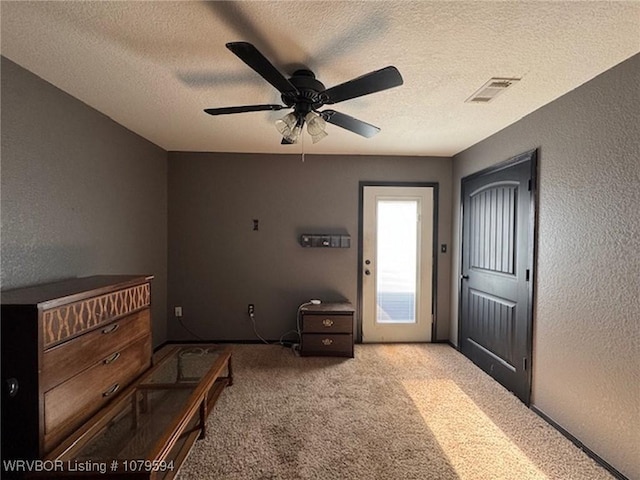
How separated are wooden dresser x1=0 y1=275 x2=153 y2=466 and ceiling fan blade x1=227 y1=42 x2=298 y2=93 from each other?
1450mm

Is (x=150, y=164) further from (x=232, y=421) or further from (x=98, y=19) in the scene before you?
(x=232, y=421)

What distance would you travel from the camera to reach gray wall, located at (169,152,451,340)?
12.1 feet

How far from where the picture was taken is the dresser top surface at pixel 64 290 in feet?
4.82

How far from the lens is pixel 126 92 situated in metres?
2.12

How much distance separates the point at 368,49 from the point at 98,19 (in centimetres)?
129

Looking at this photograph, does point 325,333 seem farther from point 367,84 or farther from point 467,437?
point 367,84

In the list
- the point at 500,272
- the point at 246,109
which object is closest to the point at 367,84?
the point at 246,109

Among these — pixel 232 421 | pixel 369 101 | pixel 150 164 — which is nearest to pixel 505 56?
pixel 369 101

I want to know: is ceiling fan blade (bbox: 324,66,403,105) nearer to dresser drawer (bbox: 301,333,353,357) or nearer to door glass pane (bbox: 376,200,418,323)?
door glass pane (bbox: 376,200,418,323)

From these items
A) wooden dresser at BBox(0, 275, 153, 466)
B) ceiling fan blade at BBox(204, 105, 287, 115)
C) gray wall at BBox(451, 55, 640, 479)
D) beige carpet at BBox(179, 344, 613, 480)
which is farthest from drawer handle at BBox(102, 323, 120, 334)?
gray wall at BBox(451, 55, 640, 479)

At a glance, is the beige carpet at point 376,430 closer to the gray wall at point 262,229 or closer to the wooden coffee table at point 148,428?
the wooden coffee table at point 148,428

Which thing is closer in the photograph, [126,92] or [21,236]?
[21,236]

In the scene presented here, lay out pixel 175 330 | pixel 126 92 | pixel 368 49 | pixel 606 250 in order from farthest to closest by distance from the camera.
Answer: pixel 175 330 < pixel 126 92 < pixel 606 250 < pixel 368 49

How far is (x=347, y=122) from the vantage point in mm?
2035
